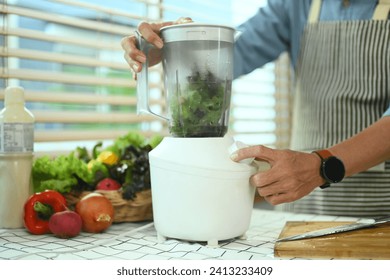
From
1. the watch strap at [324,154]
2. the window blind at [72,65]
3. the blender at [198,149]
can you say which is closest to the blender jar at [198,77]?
the blender at [198,149]

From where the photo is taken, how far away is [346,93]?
3.76 ft

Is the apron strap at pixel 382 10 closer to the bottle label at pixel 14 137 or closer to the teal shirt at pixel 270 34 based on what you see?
the teal shirt at pixel 270 34

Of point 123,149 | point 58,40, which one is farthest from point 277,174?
point 58,40

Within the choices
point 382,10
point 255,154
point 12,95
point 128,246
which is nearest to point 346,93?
point 382,10

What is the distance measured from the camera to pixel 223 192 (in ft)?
2.64

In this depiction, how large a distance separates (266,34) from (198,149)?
2.08 ft

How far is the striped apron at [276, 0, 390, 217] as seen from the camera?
44.6 inches

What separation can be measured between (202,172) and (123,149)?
12.9 inches

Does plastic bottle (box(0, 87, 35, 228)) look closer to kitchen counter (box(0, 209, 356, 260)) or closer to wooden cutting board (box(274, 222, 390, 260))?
kitchen counter (box(0, 209, 356, 260))

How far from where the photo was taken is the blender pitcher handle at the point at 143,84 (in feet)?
2.88

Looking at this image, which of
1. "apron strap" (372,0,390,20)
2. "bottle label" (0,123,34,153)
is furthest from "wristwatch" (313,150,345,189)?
"bottle label" (0,123,34,153)

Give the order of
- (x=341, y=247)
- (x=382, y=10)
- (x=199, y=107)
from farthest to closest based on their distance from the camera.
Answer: (x=382, y=10)
(x=199, y=107)
(x=341, y=247)

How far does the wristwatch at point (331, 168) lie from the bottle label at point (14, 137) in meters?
0.55

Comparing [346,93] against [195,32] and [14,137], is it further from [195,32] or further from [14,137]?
[14,137]
